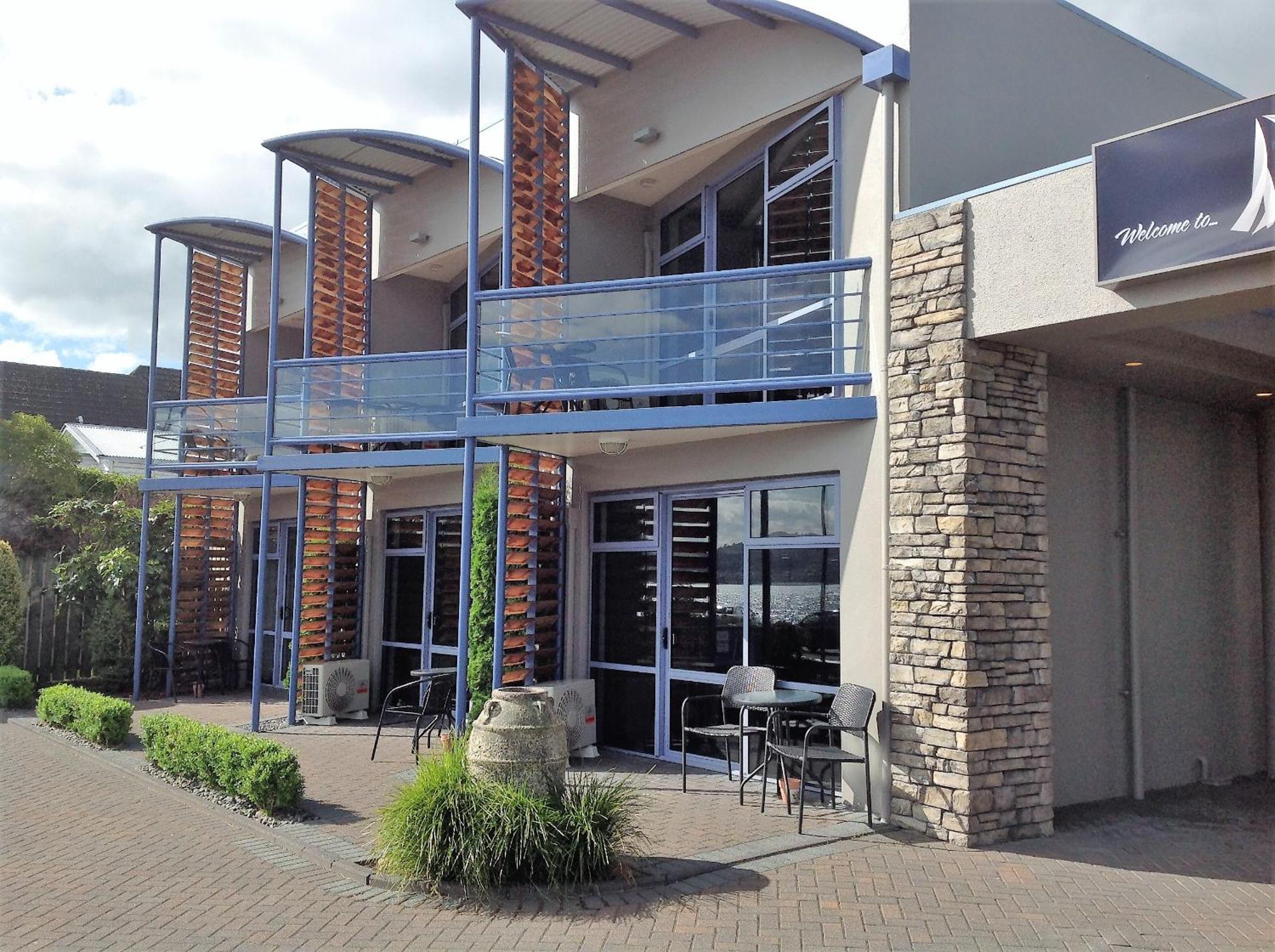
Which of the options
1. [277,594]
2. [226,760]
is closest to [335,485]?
[277,594]

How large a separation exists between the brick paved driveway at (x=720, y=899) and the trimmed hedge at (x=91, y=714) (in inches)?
116

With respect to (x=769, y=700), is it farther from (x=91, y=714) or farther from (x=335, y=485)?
(x=335, y=485)

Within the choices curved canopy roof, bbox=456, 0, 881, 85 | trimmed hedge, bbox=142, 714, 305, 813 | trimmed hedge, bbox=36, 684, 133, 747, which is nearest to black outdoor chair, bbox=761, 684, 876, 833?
trimmed hedge, bbox=142, 714, 305, 813

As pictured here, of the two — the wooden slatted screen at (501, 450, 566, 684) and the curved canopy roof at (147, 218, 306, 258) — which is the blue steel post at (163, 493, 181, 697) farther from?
the wooden slatted screen at (501, 450, 566, 684)

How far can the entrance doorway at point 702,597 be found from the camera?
8.62m

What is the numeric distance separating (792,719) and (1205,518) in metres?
4.17

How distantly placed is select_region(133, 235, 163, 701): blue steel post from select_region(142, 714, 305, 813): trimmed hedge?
5.55m

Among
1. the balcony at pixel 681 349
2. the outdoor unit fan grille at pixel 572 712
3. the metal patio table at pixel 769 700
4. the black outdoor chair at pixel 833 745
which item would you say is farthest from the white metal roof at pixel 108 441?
the black outdoor chair at pixel 833 745

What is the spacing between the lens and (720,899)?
19.4 ft

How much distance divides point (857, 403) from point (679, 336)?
169 cm

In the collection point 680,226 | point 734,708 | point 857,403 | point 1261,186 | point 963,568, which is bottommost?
point 734,708

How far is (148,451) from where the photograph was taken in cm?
1556

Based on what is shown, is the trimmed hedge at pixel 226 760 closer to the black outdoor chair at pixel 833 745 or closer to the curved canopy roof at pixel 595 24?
the black outdoor chair at pixel 833 745

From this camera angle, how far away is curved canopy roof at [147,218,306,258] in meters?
15.5
